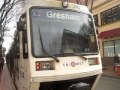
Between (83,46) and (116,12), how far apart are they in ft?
73.5

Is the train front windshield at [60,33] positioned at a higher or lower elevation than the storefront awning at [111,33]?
lower

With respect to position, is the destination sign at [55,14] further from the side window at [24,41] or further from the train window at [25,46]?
the train window at [25,46]

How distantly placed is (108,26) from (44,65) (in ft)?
82.6

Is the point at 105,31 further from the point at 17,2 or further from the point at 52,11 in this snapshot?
the point at 52,11

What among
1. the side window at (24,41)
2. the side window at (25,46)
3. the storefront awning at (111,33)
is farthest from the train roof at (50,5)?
the storefront awning at (111,33)

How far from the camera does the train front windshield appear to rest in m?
7.84


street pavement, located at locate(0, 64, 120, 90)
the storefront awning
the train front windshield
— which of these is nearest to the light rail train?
the train front windshield

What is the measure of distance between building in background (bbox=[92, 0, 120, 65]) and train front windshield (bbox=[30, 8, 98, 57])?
20.3 meters

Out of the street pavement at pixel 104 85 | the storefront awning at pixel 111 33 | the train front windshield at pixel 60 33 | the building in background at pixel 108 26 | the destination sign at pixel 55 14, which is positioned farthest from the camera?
the building in background at pixel 108 26

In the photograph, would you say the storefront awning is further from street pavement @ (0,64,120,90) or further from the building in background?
street pavement @ (0,64,120,90)

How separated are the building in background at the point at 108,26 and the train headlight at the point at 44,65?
21605 millimetres

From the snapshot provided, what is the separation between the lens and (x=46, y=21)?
805 cm

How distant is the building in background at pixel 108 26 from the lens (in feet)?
98.4

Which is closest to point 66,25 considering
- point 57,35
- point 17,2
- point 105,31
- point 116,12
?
point 57,35
